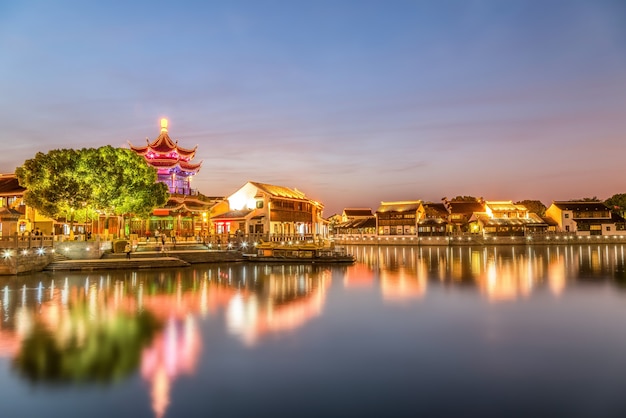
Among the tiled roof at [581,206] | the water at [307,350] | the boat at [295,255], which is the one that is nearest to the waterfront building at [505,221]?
the tiled roof at [581,206]

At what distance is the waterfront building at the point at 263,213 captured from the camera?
44844 millimetres

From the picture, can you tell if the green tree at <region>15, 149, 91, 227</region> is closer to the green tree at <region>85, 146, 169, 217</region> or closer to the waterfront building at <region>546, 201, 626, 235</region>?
the green tree at <region>85, 146, 169, 217</region>

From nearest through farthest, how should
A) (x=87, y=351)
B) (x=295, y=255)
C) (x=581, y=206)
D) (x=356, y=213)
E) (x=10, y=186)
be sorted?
(x=87, y=351), (x=295, y=255), (x=10, y=186), (x=581, y=206), (x=356, y=213)

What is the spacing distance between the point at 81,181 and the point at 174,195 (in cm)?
1617

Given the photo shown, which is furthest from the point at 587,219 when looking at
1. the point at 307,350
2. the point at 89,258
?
the point at 307,350

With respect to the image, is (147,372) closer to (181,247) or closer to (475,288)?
(475,288)

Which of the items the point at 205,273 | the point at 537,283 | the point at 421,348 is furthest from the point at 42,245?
the point at 537,283

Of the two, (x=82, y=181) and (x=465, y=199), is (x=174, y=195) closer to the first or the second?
(x=82, y=181)

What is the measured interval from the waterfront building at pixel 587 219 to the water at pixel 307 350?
54.4m

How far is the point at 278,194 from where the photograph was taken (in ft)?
153

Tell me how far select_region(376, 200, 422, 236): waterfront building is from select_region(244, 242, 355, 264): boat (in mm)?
35838

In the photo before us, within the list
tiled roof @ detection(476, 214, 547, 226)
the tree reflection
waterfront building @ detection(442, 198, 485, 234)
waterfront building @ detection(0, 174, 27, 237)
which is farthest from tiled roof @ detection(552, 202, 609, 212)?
the tree reflection

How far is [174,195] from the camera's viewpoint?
152ft

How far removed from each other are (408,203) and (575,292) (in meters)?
50.7
